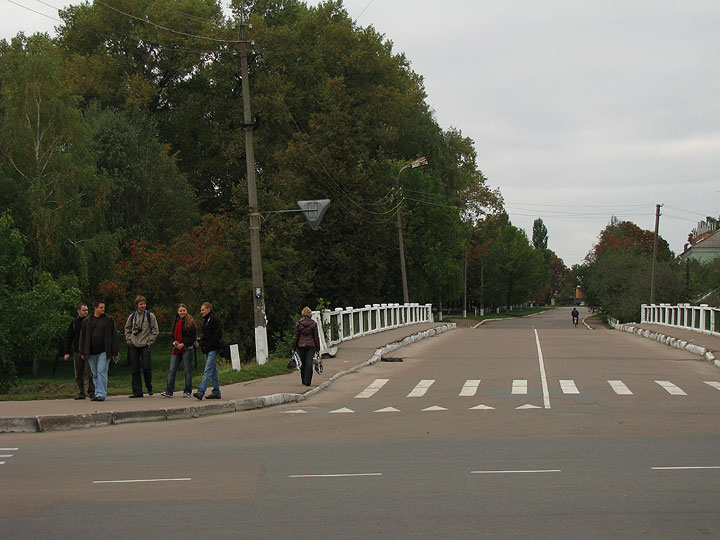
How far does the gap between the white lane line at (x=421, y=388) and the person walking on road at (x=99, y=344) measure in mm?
6167

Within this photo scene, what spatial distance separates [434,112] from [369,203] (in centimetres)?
2039

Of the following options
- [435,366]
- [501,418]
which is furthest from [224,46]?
[501,418]

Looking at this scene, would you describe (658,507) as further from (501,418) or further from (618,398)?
(618,398)

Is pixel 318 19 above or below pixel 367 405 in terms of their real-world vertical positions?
above

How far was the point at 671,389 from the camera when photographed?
18094 mm

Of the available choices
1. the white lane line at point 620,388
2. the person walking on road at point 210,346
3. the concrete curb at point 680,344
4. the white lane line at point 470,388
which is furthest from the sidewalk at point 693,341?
the person walking on road at point 210,346

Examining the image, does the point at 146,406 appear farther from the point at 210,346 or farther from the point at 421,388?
the point at 421,388

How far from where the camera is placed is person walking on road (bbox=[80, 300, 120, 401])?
15.7 metres

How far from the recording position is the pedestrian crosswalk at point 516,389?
17.3 m

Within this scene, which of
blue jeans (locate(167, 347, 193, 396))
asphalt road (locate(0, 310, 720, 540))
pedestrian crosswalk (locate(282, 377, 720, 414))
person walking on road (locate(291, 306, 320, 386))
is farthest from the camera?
person walking on road (locate(291, 306, 320, 386))

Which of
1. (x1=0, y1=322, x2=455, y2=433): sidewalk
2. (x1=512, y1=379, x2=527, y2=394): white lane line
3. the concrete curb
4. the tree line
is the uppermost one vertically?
the tree line

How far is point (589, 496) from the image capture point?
7852mm

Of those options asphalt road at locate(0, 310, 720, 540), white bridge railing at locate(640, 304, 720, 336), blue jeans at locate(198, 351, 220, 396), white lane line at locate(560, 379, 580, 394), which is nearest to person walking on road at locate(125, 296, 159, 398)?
blue jeans at locate(198, 351, 220, 396)

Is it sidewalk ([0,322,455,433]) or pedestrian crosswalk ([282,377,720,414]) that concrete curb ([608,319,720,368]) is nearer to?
pedestrian crosswalk ([282,377,720,414])
